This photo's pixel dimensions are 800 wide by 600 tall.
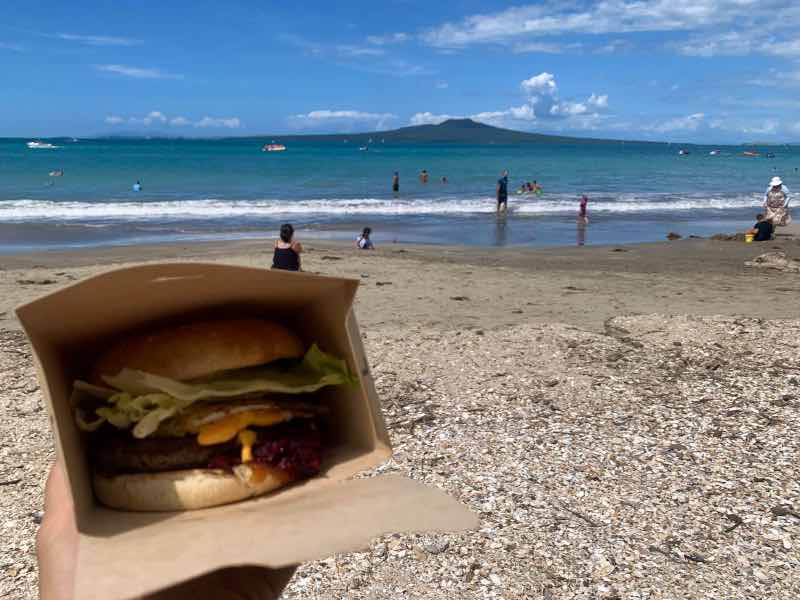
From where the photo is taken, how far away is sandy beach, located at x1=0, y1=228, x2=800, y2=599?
3861 millimetres

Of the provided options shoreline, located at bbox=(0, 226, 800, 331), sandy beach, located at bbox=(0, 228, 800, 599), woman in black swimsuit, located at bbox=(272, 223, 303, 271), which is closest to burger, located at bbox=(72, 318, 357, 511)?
sandy beach, located at bbox=(0, 228, 800, 599)

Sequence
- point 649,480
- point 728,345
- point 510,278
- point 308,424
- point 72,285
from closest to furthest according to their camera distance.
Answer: point 72,285 < point 308,424 < point 649,480 < point 728,345 < point 510,278

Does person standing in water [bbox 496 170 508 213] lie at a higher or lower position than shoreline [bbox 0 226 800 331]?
higher

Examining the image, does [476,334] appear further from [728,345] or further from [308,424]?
[308,424]

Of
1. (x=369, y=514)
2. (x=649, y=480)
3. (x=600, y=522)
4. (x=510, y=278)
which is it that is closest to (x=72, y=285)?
(x=369, y=514)

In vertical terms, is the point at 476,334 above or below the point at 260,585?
below

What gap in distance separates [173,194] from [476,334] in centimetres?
3229

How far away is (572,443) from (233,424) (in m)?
4.25

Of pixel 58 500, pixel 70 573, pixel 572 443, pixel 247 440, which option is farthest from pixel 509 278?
pixel 70 573

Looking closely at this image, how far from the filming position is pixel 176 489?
162 centimetres

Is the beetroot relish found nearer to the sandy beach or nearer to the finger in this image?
the finger

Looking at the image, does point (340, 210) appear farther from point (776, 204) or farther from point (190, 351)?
point (190, 351)

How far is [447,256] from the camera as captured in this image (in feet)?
58.6

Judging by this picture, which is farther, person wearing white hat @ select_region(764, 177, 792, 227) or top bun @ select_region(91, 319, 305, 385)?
person wearing white hat @ select_region(764, 177, 792, 227)
